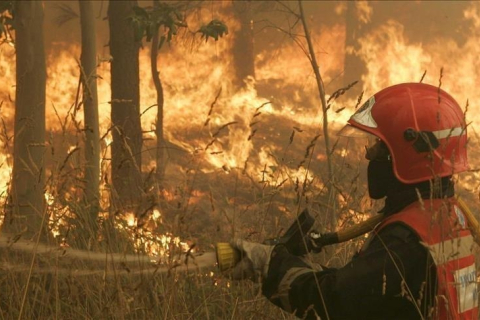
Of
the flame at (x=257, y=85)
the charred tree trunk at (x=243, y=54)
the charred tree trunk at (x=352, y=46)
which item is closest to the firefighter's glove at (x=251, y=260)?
the flame at (x=257, y=85)

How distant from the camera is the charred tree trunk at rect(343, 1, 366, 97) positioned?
78.7 feet

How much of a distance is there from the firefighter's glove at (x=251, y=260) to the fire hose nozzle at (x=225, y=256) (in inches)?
0.9

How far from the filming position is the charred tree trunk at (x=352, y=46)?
24.0m

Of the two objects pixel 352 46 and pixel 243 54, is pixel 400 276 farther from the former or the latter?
pixel 352 46

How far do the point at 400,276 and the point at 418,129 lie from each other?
0.54 meters

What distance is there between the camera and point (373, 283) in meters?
2.84

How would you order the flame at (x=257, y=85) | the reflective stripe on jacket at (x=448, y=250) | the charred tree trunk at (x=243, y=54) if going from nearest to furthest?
the reflective stripe on jacket at (x=448, y=250)
the flame at (x=257, y=85)
the charred tree trunk at (x=243, y=54)

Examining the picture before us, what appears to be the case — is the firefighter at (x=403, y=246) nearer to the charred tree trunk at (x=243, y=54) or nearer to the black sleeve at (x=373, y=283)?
the black sleeve at (x=373, y=283)

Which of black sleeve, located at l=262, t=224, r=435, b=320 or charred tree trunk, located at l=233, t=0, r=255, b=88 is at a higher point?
charred tree trunk, located at l=233, t=0, r=255, b=88

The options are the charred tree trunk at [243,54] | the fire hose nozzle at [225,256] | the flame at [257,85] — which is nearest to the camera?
the fire hose nozzle at [225,256]

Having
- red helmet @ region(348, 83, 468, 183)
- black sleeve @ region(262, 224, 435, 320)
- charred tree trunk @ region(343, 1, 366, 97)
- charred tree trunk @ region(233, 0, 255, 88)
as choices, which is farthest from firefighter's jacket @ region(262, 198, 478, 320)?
charred tree trunk @ region(343, 1, 366, 97)

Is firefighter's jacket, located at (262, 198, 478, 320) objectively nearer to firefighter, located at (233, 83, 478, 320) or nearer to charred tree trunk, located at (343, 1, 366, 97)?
firefighter, located at (233, 83, 478, 320)

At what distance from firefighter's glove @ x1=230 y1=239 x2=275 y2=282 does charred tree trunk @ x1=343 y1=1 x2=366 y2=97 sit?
21.0 metres

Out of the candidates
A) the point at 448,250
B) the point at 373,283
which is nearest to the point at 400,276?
the point at 373,283
